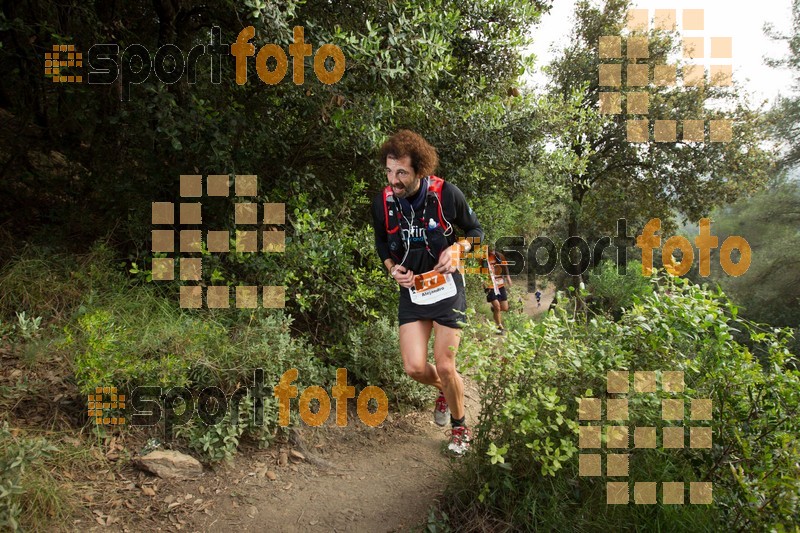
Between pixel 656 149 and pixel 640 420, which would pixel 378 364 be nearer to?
pixel 640 420

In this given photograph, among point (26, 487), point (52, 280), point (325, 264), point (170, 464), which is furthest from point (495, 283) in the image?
point (26, 487)

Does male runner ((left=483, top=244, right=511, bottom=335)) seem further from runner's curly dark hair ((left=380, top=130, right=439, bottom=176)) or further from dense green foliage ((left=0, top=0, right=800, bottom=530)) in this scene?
runner's curly dark hair ((left=380, top=130, right=439, bottom=176))

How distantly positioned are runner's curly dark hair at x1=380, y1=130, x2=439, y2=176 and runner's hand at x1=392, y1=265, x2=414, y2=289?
743mm

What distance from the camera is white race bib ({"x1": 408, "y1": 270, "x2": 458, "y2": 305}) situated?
339 centimetres

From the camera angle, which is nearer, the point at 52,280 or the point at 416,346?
the point at 416,346

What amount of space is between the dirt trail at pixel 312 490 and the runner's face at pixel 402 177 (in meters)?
2.07

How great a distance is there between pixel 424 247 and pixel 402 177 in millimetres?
558

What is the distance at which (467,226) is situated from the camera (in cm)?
353

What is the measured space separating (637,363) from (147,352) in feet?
11.7

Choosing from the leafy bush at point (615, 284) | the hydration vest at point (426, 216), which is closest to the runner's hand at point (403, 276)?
the hydration vest at point (426, 216)

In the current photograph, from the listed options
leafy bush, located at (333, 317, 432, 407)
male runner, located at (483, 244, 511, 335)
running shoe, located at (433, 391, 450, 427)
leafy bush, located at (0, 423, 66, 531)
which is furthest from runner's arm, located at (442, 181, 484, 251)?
male runner, located at (483, 244, 511, 335)

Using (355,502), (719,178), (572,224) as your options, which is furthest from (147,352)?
(719,178)

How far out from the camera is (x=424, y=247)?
137 inches

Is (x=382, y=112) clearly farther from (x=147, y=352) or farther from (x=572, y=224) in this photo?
(x=572, y=224)
